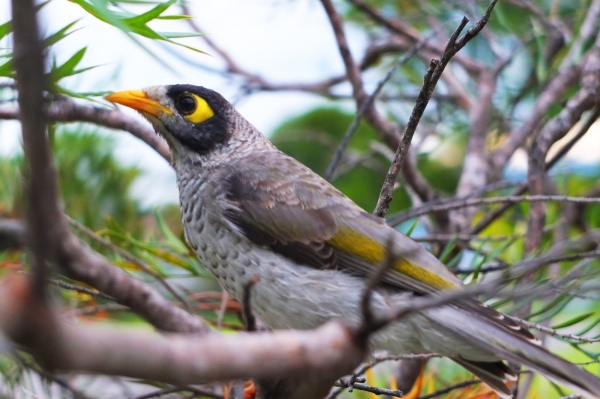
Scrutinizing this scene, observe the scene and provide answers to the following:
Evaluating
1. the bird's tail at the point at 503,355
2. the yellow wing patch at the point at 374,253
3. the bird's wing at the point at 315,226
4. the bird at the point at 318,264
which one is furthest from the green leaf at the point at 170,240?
the bird's tail at the point at 503,355

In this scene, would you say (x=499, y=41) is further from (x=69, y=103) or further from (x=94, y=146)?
(x=69, y=103)

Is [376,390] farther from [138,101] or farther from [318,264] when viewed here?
[138,101]

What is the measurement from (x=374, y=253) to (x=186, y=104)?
996 mm

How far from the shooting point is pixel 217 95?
9.50ft

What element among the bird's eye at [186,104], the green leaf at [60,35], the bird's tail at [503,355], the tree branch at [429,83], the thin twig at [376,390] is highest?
the bird's eye at [186,104]

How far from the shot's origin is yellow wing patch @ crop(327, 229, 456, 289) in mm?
2229

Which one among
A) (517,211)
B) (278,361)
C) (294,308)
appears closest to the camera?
(278,361)

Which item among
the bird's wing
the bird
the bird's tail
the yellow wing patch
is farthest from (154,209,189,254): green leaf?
the bird's tail

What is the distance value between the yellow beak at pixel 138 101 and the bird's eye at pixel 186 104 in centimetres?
5

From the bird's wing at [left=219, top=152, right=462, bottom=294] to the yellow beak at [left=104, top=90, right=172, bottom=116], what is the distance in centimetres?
35

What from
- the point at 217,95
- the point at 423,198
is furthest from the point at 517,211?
the point at 217,95

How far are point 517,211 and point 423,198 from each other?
86cm

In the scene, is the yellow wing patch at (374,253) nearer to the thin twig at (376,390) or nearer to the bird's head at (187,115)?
the thin twig at (376,390)

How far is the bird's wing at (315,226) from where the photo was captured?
2236 millimetres
